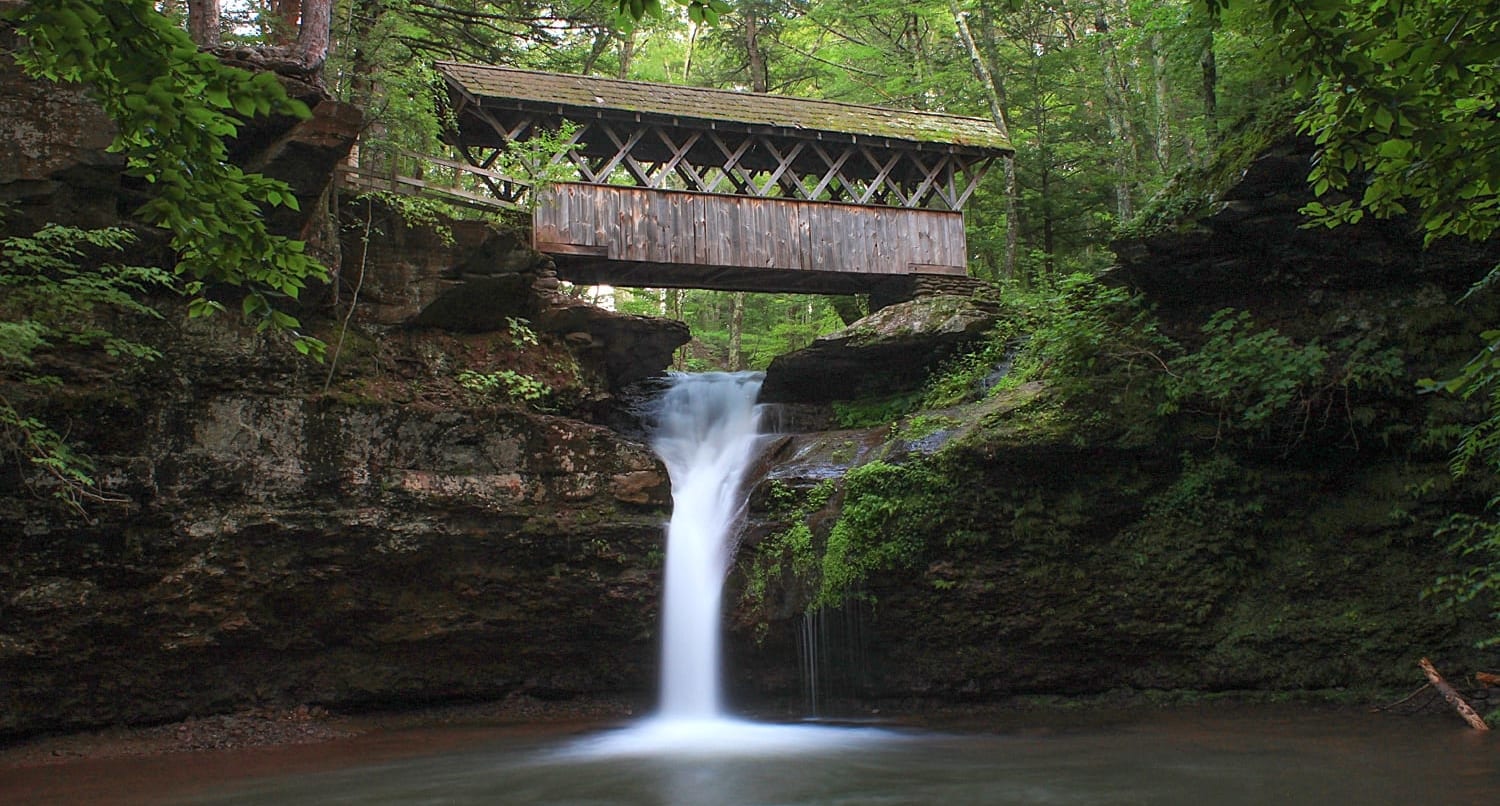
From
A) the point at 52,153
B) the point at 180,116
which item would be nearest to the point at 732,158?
the point at 52,153

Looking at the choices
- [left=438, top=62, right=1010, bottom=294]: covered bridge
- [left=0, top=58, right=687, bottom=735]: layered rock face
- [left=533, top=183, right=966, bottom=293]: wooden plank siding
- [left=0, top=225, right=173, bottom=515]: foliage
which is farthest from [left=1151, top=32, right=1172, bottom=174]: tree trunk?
[left=0, top=225, right=173, bottom=515]: foliage

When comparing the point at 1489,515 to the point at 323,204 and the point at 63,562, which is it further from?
the point at 63,562

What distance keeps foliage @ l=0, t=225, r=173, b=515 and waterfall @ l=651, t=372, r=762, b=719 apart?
208 inches

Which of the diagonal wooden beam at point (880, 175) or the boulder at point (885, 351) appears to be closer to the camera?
the boulder at point (885, 351)

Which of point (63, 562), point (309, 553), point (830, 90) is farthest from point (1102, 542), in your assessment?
point (830, 90)

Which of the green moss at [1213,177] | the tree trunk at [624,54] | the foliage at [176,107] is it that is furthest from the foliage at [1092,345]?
the tree trunk at [624,54]

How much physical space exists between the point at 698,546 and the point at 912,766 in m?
3.89

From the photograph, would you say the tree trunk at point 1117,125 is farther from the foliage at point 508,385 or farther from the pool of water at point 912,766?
the foliage at point 508,385

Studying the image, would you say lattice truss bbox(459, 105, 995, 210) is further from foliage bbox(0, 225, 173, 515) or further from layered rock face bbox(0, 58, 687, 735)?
foliage bbox(0, 225, 173, 515)

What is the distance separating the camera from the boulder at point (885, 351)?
13211 mm

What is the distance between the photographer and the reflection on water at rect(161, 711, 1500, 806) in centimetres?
603

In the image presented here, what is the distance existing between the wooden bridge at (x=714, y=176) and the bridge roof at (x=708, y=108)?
0.11 feet

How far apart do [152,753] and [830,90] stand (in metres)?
21.7

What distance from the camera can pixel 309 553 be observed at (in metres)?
9.08
